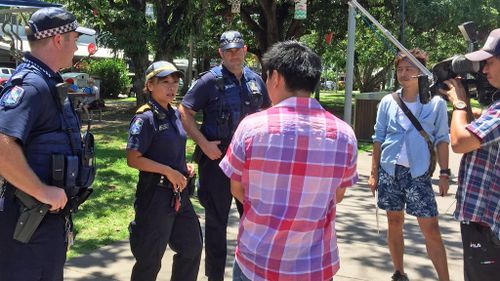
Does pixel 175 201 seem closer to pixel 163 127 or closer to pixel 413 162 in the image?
pixel 163 127

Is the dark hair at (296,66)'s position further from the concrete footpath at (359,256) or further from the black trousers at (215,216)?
the concrete footpath at (359,256)

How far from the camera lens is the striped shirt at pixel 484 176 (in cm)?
268

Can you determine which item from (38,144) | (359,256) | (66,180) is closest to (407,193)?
(359,256)

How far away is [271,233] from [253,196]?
0.57 ft

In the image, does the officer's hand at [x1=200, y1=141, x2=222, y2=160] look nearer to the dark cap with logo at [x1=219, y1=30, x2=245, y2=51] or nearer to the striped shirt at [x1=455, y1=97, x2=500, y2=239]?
the dark cap with logo at [x1=219, y1=30, x2=245, y2=51]

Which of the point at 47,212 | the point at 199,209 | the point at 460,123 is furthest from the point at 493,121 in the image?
the point at 199,209

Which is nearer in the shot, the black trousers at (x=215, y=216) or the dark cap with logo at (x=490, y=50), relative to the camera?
the dark cap with logo at (x=490, y=50)

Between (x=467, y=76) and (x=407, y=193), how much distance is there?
4.28 ft

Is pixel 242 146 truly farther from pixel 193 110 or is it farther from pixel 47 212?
pixel 193 110

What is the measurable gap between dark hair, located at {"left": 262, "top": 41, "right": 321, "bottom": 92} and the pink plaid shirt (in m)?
0.07

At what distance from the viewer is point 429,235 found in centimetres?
402

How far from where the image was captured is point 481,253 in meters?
2.79

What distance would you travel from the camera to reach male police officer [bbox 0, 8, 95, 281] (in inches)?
92.2

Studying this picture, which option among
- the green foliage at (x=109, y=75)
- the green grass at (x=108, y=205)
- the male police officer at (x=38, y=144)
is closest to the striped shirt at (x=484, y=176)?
the male police officer at (x=38, y=144)
